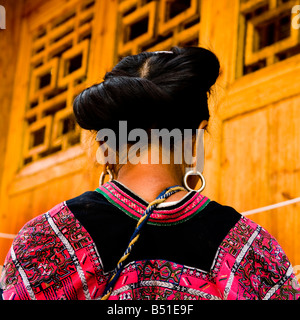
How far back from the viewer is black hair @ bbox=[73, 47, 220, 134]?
3.60ft

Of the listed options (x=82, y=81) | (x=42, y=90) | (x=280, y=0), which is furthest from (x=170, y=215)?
(x=42, y=90)

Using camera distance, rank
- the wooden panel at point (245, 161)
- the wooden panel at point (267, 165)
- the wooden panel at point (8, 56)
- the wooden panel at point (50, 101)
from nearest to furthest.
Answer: the wooden panel at point (267, 165) → the wooden panel at point (245, 161) → the wooden panel at point (50, 101) → the wooden panel at point (8, 56)

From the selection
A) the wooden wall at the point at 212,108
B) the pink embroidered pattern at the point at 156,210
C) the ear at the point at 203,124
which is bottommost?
the pink embroidered pattern at the point at 156,210

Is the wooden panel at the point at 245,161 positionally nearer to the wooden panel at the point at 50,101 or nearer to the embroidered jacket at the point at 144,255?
the wooden panel at the point at 50,101

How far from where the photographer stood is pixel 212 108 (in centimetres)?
231

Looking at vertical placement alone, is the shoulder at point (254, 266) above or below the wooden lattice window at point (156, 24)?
below

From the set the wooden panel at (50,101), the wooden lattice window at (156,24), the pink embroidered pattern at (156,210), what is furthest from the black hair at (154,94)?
the wooden panel at (50,101)

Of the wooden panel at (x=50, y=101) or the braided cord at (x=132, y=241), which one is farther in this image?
the wooden panel at (x=50, y=101)

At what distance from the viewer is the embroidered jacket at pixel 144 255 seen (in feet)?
3.46

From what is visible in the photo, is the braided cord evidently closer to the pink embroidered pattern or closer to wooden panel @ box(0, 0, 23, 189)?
the pink embroidered pattern

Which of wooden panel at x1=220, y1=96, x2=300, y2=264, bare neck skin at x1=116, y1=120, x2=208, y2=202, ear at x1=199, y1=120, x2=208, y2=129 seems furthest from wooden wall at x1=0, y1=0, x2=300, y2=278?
bare neck skin at x1=116, y1=120, x2=208, y2=202

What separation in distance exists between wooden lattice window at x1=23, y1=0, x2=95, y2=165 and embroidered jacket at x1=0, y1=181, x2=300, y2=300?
223 centimetres

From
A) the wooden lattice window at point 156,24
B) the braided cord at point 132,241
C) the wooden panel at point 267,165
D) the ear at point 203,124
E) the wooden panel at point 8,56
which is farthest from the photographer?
the wooden panel at point 8,56

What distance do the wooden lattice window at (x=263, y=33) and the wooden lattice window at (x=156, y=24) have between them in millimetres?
338
